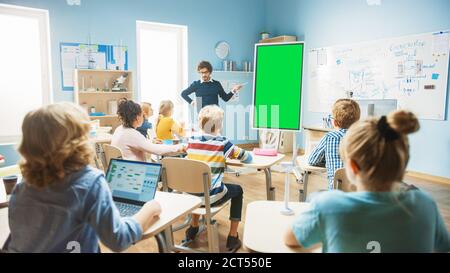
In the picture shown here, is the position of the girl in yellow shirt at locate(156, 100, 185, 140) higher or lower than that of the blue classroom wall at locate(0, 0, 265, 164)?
lower

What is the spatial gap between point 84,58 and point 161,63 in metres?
1.50

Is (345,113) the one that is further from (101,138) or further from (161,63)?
(161,63)

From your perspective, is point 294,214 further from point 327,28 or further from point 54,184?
point 327,28

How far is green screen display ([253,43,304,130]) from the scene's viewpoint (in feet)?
12.8

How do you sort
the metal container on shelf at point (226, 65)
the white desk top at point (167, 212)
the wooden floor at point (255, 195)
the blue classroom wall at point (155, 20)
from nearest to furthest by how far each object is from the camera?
the white desk top at point (167, 212)
the wooden floor at point (255, 195)
the blue classroom wall at point (155, 20)
the metal container on shelf at point (226, 65)

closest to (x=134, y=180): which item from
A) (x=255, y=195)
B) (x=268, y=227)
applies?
(x=268, y=227)

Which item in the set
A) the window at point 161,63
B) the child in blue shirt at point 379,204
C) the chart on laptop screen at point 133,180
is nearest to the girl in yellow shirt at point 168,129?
the chart on laptop screen at point 133,180

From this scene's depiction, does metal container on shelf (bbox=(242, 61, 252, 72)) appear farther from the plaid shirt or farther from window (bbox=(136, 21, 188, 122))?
the plaid shirt

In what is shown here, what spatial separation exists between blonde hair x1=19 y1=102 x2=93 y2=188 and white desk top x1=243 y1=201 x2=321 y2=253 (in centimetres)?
66

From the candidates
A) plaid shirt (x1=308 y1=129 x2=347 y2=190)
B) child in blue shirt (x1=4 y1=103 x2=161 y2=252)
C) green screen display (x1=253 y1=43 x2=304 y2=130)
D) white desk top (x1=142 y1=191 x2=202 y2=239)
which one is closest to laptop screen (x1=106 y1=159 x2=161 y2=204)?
white desk top (x1=142 y1=191 x2=202 y2=239)

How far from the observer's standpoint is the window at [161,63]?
6.59m

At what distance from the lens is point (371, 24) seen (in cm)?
577

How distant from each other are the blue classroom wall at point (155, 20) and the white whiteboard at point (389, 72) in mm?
1604

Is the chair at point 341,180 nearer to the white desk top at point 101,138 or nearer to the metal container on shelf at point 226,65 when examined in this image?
the white desk top at point 101,138
